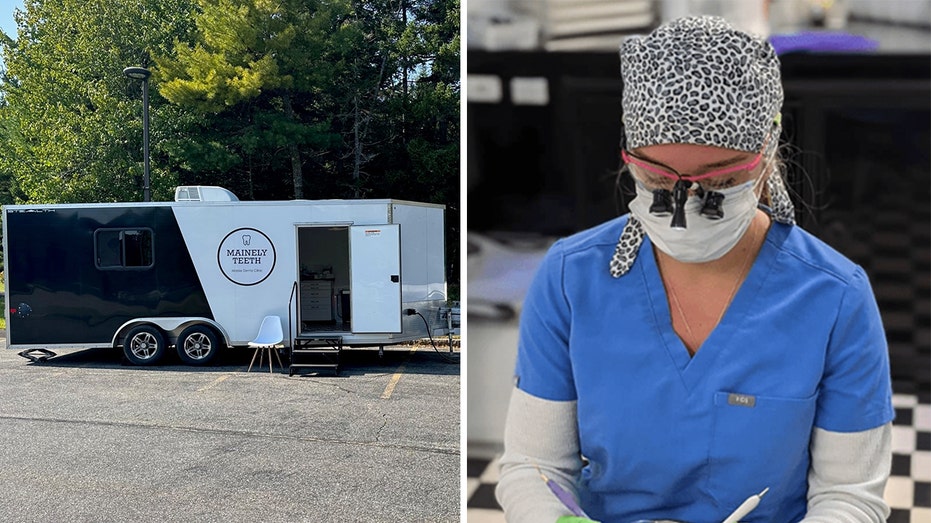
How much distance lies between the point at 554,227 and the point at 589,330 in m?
0.27

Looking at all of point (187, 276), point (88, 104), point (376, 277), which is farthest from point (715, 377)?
point (88, 104)

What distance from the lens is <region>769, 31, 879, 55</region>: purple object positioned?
1.67m

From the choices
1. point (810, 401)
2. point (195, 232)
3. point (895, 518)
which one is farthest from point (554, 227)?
point (195, 232)

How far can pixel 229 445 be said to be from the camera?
5.86 m

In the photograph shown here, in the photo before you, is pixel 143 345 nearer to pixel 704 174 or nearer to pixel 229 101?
pixel 704 174

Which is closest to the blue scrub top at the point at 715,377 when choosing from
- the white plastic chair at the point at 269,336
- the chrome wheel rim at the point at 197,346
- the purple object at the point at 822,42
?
the purple object at the point at 822,42

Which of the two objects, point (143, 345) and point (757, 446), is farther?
point (143, 345)

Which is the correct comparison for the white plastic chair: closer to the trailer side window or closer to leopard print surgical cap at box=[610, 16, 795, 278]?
the trailer side window

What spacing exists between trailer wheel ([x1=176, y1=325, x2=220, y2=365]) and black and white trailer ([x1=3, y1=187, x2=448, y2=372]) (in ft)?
0.04

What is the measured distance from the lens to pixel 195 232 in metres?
9.44

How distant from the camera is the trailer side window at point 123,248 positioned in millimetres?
9516

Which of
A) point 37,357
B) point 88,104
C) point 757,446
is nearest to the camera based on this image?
point 757,446

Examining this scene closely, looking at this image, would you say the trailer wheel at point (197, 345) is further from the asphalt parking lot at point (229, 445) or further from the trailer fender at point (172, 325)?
the asphalt parking lot at point (229, 445)

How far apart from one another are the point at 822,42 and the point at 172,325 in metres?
8.92
